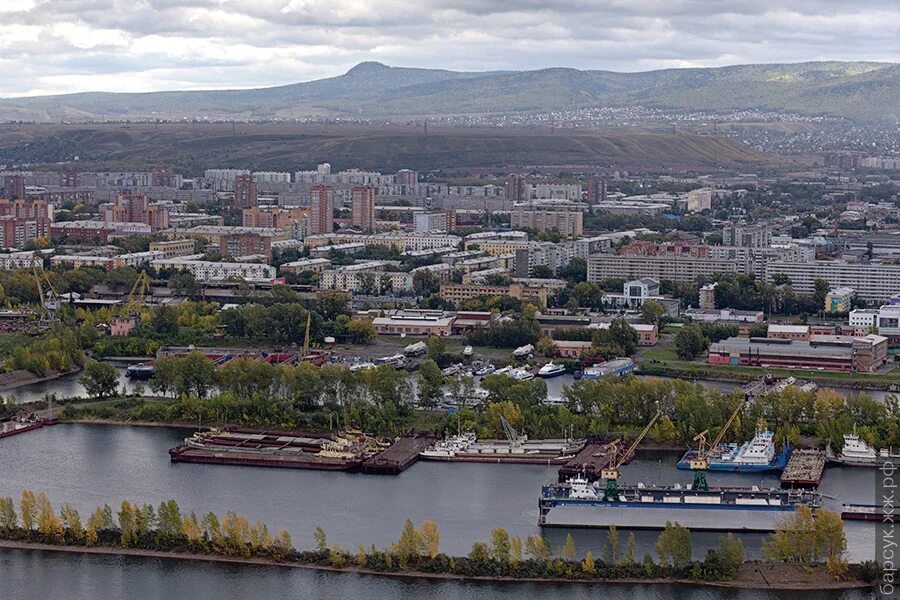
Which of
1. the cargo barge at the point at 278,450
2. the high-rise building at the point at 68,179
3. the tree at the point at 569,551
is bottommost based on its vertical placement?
the cargo barge at the point at 278,450

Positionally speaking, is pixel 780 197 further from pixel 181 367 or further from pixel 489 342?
pixel 181 367

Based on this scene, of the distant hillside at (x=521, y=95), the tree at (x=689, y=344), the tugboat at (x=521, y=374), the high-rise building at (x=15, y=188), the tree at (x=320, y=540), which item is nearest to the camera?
the tree at (x=320, y=540)

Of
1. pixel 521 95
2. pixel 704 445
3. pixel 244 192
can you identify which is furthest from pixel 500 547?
pixel 521 95

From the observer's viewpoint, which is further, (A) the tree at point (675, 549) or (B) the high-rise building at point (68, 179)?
(B) the high-rise building at point (68, 179)

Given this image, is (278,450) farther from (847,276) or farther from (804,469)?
(847,276)

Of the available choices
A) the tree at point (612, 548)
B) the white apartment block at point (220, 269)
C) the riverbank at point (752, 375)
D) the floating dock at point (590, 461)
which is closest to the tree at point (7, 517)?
the tree at point (612, 548)

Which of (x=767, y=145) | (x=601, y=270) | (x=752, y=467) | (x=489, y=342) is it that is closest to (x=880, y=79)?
(x=767, y=145)

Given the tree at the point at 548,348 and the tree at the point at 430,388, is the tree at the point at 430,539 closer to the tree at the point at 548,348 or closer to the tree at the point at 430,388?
the tree at the point at 430,388

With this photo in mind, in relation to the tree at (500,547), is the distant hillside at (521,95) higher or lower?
higher
